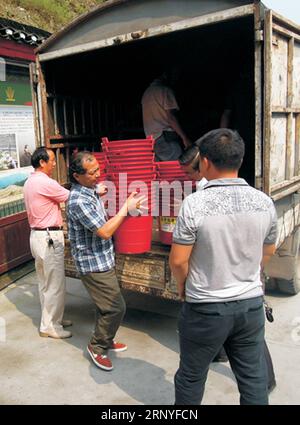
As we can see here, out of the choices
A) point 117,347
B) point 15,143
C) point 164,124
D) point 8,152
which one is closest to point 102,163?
point 164,124

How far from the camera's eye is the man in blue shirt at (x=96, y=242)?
311 cm

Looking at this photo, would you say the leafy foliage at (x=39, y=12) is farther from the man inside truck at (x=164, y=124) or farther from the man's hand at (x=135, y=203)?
the man's hand at (x=135, y=203)

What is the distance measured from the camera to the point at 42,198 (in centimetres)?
388

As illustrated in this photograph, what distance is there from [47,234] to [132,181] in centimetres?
107

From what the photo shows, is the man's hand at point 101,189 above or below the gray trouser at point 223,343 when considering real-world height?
above

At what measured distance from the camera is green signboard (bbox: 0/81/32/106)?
574 cm

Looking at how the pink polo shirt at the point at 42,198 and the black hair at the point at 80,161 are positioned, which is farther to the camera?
the pink polo shirt at the point at 42,198

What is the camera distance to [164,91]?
189 inches

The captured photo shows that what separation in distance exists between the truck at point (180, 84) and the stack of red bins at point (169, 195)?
245mm

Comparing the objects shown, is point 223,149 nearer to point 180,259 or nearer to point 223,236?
point 223,236

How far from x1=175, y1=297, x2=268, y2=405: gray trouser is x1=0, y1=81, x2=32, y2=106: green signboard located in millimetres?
4618

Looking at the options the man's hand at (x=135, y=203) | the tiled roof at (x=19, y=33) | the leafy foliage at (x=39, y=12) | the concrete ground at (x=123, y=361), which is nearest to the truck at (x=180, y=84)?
the man's hand at (x=135, y=203)

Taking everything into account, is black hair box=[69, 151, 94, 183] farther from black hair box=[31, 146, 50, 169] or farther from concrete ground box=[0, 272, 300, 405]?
concrete ground box=[0, 272, 300, 405]
